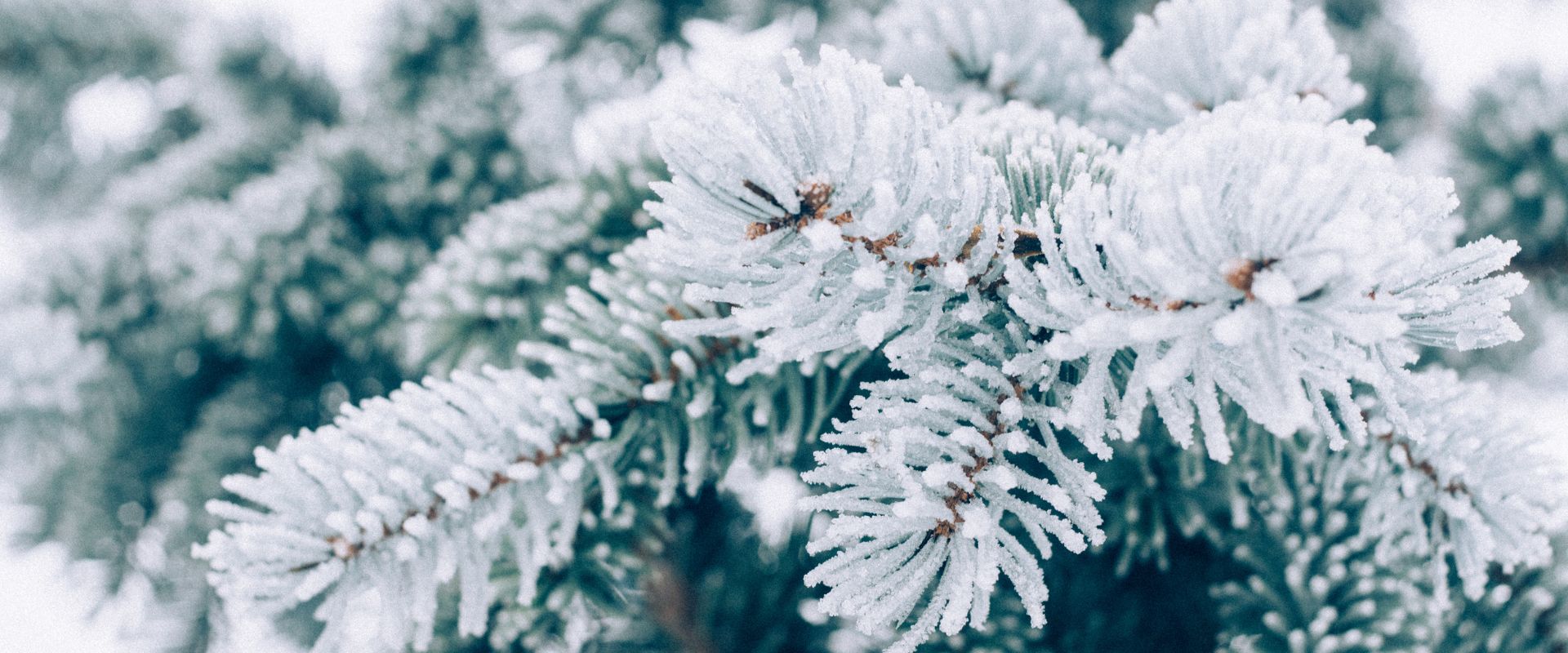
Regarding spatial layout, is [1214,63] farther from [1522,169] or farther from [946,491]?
[1522,169]

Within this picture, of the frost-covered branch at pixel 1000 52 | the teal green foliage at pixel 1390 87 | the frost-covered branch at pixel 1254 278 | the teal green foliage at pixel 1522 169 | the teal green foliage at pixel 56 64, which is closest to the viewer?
the frost-covered branch at pixel 1254 278

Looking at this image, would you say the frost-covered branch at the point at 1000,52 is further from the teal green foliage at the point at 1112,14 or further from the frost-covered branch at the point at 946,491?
the teal green foliage at the point at 1112,14

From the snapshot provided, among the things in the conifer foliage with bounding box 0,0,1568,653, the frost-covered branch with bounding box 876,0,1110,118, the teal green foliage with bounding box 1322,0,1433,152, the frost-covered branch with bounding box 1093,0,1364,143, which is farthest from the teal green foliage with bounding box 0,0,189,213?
the teal green foliage with bounding box 1322,0,1433,152

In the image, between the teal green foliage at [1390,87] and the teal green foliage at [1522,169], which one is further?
the teal green foliage at [1390,87]

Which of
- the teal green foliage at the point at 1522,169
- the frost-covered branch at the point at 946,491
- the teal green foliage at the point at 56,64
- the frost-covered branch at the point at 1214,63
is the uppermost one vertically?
the teal green foliage at the point at 56,64

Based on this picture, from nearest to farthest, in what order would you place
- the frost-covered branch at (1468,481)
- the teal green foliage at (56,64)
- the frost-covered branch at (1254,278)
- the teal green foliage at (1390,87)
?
the frost-covered branch at (1254,278) → the frost-covered branch at (1468,481) → the teal green foliage at (1390,87) → the teal green foliage at (56,64)

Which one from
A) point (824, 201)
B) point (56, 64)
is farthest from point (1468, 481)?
point (56, 64)

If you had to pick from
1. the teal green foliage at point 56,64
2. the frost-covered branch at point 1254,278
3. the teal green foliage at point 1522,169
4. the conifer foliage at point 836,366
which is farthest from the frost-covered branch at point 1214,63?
the teal green foliage at point 56,64

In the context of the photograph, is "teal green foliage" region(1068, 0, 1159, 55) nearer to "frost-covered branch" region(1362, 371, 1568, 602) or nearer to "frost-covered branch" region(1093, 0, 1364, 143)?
"frost-covered branch" region(1093, 0, 1364, 143)
